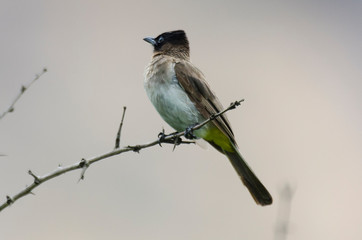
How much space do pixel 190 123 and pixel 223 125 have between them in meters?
0.33

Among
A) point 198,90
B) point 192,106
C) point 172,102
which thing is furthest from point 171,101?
point 198,90

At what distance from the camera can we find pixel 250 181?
175 inches

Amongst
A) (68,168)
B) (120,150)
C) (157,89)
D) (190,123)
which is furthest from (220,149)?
(68,168)

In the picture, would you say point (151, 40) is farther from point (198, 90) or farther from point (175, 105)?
point (175, 105)

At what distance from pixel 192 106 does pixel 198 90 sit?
237 mm

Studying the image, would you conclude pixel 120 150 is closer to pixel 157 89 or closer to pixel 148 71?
pixel 157 89

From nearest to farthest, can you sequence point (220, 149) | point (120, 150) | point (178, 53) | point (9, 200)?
1. point (9, 200)
2. point (120, 150)
3. point (220, 149)
4. point (178, 53)

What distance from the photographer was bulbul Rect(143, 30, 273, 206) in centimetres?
437

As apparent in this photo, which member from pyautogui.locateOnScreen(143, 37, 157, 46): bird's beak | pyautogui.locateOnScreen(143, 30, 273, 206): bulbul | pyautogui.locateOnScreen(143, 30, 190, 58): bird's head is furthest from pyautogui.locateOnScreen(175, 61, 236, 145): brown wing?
pyautogui.locateOnScreen(143, 37, 157, 46): bird's beak

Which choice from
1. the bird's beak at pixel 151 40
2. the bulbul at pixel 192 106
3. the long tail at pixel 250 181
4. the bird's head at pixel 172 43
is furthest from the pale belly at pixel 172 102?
the bird's beak at pixel 151 40

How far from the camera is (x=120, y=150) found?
95.7 inches

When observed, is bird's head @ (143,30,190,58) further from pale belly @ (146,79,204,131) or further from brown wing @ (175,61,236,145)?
pale belly @ (146,79,204,131)

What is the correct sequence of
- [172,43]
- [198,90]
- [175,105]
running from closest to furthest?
[175,105]
[198,90]
[172,43]

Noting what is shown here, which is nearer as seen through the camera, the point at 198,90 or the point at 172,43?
the point at 198,90
